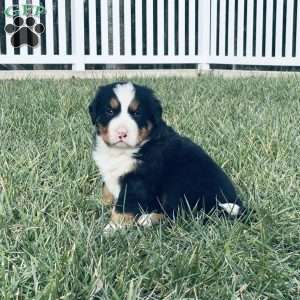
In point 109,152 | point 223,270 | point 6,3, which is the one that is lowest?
point 223,270

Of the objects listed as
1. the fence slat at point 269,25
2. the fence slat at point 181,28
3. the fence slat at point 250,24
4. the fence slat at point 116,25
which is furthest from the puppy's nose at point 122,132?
the fence slat at point 269,25

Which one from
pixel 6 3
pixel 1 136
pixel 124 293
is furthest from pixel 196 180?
pixel 6 3

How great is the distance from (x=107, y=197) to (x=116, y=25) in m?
7.76

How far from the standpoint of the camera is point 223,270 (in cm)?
188

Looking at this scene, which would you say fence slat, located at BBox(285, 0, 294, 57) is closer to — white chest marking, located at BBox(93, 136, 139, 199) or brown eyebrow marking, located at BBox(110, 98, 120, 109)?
white chest marking, located at BBox(93, 136, 139, 199)

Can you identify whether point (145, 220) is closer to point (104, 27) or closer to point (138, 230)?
point (138, 230)

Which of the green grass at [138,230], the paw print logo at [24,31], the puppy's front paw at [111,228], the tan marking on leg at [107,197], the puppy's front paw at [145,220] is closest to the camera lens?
the green grass at [138,230]

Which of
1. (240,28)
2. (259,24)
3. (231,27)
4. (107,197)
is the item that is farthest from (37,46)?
(107,197)

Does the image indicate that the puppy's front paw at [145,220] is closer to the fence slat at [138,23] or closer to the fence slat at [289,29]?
the fence slat at [138,23]

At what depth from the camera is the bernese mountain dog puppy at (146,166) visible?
2492mm

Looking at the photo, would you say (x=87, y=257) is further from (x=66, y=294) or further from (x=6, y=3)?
(x=6, y=3)

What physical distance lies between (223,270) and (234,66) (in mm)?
9531

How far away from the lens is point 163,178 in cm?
258

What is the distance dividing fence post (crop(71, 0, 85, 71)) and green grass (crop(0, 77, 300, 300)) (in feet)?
18.9
